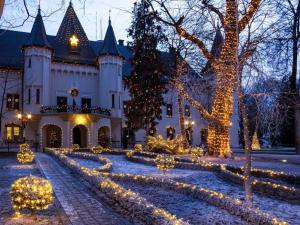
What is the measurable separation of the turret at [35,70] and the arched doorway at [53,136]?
2.54 meters

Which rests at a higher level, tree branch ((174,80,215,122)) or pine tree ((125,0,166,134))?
pine tree ((125,0,166,134))

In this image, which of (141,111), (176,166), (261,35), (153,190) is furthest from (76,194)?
(141,111)

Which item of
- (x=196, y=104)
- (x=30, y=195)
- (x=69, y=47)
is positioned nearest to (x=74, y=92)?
(x=69, y=47)

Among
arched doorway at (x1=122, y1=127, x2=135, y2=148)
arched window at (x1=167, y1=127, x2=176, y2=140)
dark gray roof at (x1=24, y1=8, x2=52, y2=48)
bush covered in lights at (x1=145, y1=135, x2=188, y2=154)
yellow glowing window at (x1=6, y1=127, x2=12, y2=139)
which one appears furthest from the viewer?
arched window at (x1=167, y1=127, x2=176, y2=140)

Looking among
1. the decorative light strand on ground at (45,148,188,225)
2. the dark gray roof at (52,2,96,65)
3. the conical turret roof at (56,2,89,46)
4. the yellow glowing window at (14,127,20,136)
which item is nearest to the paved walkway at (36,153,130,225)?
the decorative light strand on ground at (45,148,188,225)

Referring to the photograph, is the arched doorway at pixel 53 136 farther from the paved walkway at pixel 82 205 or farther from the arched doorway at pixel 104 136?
the paved walkway at pixel 82 205

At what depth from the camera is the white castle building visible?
40.7m

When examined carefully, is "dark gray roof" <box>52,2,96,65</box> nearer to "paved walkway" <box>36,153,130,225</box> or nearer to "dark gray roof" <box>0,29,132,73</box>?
"dark gray roof" <box>0,29,132,73</box>

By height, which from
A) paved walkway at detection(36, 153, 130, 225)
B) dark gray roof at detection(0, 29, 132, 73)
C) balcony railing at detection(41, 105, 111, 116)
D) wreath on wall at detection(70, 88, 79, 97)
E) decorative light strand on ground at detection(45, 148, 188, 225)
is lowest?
paved walkway at detection(36, 153, 130, 225)

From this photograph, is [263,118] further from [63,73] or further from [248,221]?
[63,73]

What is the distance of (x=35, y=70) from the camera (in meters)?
40.8

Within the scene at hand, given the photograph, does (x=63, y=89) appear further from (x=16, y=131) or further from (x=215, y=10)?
(x=215, y=10)

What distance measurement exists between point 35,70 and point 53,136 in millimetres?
6744

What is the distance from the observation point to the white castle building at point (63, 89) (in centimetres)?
4072
